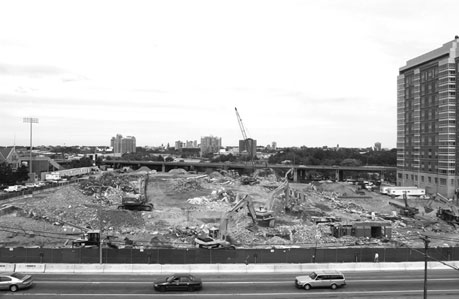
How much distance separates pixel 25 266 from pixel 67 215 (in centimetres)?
2251

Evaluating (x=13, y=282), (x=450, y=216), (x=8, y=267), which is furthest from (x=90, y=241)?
(x=450, y=216)

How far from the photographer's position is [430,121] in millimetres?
97750

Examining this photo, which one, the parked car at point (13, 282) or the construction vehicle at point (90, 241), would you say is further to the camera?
the construction vehicle at point (90, 241)

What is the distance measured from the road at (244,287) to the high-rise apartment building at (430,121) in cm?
6877

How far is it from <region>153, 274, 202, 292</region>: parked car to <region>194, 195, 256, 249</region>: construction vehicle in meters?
11.4

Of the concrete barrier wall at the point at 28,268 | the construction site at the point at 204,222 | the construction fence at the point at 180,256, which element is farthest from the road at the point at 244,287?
the construction site at the point at 204,222

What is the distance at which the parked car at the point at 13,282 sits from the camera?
2422cm

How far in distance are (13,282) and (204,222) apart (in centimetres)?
2843

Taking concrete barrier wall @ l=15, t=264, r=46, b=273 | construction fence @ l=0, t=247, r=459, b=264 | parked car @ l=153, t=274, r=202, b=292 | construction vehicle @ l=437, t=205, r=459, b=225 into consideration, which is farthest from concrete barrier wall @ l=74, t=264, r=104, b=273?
construction vehicle @ l=437, t=205, r=459, b=225

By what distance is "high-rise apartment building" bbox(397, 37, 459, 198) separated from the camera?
9038 centimetres

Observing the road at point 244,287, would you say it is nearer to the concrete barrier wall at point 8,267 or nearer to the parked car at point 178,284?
the parked car at point 178,284

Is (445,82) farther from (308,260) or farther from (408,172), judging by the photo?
(308,260)

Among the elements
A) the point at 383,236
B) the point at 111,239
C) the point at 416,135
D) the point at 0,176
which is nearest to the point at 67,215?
the point at 111,239

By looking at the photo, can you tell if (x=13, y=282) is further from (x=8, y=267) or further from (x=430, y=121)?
(x=430, y=121)
